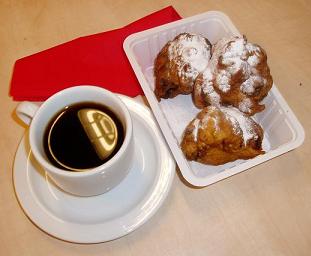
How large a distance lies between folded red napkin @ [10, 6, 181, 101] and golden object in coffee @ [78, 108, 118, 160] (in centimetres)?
21

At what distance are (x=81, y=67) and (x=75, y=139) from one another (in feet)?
1.03

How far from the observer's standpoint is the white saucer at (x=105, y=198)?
66cm

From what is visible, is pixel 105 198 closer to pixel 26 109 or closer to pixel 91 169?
pixel 91 169

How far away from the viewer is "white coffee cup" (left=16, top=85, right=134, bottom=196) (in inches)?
23.2

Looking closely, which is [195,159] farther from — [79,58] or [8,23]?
[8,23]

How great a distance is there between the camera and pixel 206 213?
0.75 m

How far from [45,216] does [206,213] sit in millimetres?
340

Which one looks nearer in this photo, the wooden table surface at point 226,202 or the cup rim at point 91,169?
the cup rim at point 91,169

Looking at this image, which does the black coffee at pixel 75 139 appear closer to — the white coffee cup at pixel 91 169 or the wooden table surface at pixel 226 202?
the white coffee cup at pixel 91 169

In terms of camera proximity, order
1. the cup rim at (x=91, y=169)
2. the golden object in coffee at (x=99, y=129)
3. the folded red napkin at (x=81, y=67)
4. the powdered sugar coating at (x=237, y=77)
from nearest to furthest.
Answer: the cup rim at (x=91, y=169) < the golden object in coffee at (x=99, y=129) < the powdered sugar coating at (x=237, y=77) < the folded red napkin at (x=81, y=67)

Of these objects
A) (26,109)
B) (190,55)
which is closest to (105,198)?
(26,109)

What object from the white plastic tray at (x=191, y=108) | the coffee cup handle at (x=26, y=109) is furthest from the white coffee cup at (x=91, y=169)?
the white plastic tray at (x=191, y=108)

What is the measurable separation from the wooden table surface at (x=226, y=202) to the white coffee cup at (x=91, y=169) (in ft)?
0.48

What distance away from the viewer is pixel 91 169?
24.0 inches
